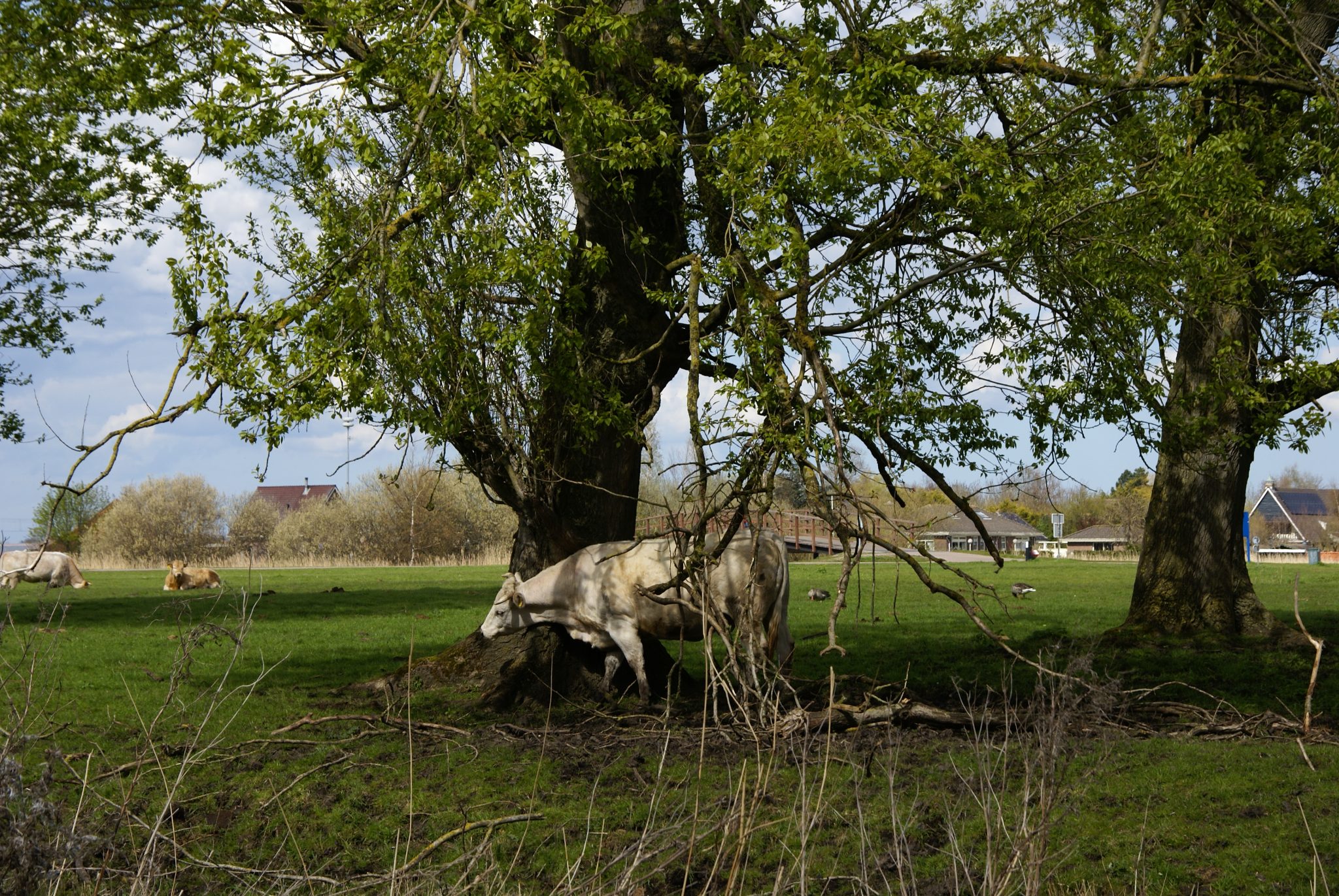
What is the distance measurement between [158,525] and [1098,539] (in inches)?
3084

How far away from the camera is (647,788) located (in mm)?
8719

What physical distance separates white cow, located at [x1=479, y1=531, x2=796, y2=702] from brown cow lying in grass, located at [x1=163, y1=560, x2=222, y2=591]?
71.7 ft

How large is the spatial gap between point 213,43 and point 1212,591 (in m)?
16.6

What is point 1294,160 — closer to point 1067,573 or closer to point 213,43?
point 213,43

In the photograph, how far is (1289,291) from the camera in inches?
625

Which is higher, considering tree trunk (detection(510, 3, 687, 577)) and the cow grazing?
tree trunk (detection(510, 3, 687, 577))

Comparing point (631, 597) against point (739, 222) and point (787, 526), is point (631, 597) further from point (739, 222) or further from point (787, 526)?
point (787, 526)

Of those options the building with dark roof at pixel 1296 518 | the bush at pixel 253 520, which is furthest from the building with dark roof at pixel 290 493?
the building with dark roof at pixel 1296 518

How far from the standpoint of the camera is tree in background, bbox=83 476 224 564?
237 ft

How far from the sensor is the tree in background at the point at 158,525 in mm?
72375

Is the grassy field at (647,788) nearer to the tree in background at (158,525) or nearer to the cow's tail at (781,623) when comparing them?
the cow's tail at (781,623)

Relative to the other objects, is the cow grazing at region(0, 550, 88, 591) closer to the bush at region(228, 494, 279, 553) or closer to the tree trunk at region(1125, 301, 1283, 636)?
the tree trunk at region(1125, 301, 1283, 636)

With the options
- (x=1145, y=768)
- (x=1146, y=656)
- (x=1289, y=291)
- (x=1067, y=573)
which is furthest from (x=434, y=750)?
(x=1067, y=573)

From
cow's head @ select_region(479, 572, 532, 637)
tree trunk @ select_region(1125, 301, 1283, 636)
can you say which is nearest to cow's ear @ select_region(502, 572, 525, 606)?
cow's head @ select_region(479, 572, 532, 637)
